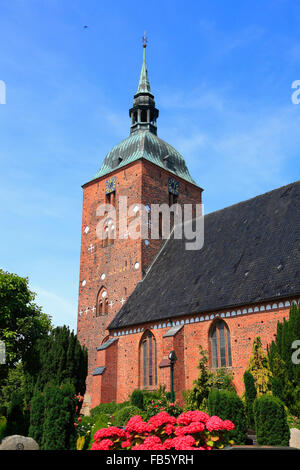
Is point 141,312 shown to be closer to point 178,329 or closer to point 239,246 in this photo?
point 178,329

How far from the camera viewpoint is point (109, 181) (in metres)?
30.7

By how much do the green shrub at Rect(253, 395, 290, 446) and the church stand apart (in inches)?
250

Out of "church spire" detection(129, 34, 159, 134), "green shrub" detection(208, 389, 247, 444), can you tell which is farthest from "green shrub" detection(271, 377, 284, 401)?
"church spire" detection(129, 34, 159, 134)

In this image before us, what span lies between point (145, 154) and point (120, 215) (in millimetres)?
4483

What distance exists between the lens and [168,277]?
2433cm

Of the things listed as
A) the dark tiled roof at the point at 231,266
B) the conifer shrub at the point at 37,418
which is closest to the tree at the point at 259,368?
the dark tiled roof at the point at 231,266

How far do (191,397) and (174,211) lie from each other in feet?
49.0

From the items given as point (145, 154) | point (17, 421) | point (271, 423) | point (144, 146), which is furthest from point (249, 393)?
point (144, 146)

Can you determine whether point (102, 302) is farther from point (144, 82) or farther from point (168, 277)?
point (144, 82)

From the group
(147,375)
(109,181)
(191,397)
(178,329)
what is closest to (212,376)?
(191,397)

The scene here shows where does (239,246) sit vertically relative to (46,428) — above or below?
above
